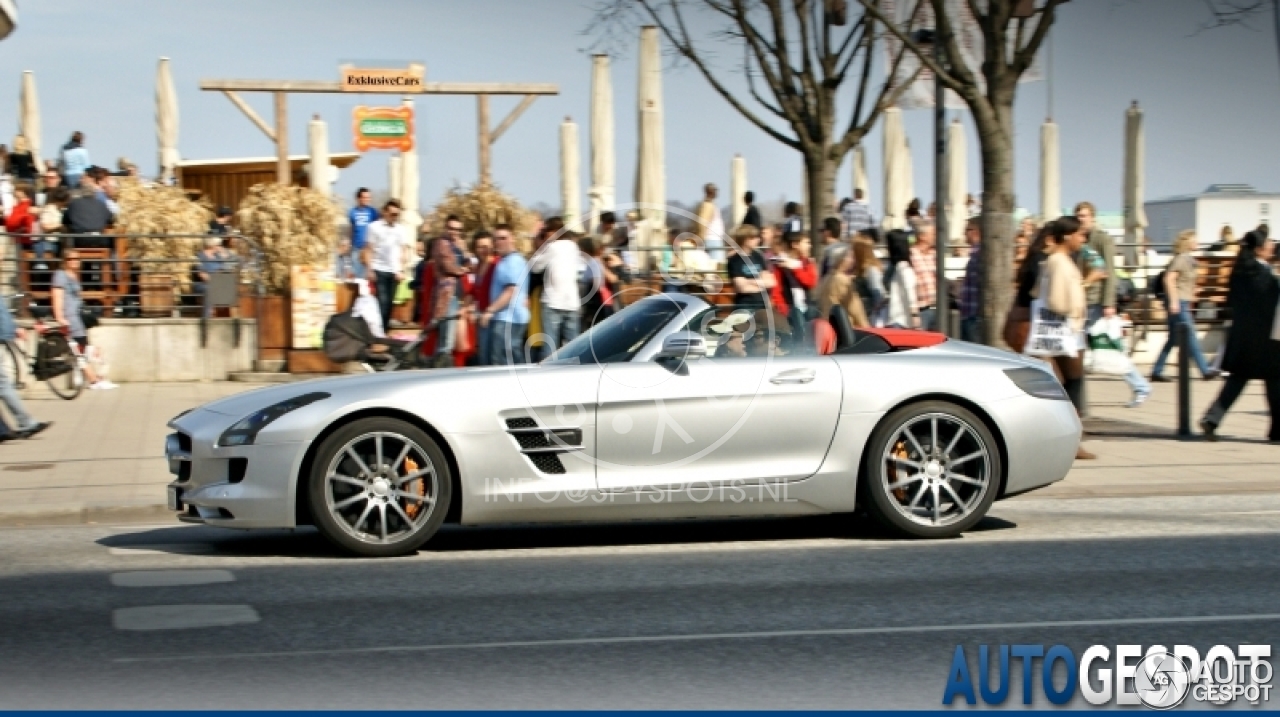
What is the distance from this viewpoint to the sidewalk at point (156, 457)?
34.7ft

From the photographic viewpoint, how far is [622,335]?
8.91 meters

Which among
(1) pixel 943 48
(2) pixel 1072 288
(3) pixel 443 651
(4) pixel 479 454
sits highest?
(1) pixel 943 48

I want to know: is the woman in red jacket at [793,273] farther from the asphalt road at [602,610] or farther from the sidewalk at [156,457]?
the asphalt road at [602,610]

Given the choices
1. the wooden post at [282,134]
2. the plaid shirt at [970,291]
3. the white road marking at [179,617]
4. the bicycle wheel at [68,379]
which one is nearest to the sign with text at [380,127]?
the wooden post at [282,134]

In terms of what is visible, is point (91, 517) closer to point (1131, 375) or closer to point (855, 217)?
point (1131, 375)

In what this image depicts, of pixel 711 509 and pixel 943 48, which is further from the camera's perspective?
pixel 943 48

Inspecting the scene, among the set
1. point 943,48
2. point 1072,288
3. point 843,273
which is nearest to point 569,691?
point 1072,288

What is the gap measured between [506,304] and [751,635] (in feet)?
26.9

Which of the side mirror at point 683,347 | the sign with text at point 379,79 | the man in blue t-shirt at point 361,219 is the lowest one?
the side mirror at point 683,347

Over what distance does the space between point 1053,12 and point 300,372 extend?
9612 mm

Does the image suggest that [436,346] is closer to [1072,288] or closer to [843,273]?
[843,273]

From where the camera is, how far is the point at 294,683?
5730 millimetres

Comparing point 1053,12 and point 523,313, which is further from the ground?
point 1053,12

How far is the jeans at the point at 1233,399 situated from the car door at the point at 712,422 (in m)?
6.37
